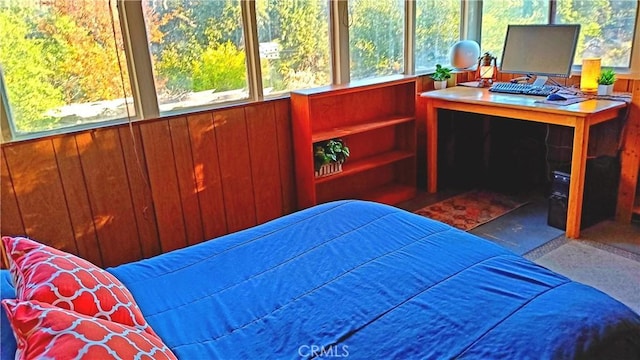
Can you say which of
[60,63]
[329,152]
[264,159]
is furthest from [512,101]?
[60,63]

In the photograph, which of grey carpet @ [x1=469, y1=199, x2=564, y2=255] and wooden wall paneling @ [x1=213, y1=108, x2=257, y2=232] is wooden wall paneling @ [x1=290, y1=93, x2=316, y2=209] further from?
grey carpet @ [x1=469, y1=199, x2=564, y2=255]

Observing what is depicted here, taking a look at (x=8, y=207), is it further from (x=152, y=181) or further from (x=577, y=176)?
(x=577, y=176)

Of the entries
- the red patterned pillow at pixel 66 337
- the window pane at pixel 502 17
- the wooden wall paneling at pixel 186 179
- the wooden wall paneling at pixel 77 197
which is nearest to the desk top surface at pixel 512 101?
the window pane at pixel 502 17

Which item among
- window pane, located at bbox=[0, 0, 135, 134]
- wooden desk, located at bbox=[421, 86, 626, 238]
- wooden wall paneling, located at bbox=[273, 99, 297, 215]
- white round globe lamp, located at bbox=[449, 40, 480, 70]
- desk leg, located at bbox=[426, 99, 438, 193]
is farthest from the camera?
white round globe lamp, located at bbox=[449, 40, 480, 70]

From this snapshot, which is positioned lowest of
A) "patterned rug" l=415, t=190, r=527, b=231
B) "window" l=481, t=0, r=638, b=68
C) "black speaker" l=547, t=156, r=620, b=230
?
"patterned rug" l=415, t=190, r=527, b=231

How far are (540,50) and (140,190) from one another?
2923 mm

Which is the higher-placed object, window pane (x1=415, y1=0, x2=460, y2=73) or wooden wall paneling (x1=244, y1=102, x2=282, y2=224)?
window pane (x1=415, y1=0, x2=460, y2=73)

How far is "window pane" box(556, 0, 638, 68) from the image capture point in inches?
136

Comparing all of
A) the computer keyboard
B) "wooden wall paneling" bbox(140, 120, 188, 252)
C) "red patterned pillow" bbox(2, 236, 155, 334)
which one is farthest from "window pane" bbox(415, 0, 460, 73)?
"red patterned pillow" bbox(2, 236, 155, 334)

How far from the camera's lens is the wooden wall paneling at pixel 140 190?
2703 millimetres

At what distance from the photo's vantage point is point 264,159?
324cm

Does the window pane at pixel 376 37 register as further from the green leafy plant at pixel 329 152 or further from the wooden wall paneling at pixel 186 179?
the wooden wall paneling at pixel 186 179

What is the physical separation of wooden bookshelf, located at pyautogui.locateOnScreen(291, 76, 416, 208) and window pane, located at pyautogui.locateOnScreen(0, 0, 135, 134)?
3.81 ft

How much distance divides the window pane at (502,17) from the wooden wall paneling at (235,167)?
2.41 meters
